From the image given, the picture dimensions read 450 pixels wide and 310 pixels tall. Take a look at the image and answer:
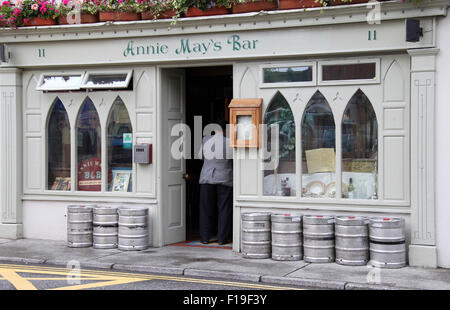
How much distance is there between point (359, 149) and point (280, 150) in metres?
Result: 1.31

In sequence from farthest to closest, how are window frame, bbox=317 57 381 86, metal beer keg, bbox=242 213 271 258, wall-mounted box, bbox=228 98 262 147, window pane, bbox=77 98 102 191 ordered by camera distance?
1. window pane, bbox=77 98 102 191
2. wall-mounted box, bbox=228 98 262 147
3. metal beer keg, bbox=242 213 271 258
4. window frame, bbox=317 57 381 86

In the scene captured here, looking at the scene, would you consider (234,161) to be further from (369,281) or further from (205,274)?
(369,281)

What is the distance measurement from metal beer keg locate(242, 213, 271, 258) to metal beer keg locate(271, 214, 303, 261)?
0.56 feet

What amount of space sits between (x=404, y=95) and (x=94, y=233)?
561cm

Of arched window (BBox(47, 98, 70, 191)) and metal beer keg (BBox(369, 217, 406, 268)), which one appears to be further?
arched window (BBox(47, 98, 70, 191))

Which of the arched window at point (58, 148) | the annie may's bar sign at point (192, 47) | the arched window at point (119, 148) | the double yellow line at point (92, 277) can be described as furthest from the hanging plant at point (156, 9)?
the double yellow line at point (92, 277)

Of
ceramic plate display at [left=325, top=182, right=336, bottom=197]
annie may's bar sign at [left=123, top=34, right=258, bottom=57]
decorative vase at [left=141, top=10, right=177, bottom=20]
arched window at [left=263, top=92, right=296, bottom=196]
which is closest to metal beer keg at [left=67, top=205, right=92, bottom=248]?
annie may's bar sign at [left=123, top=34, right=258, bottom=57]

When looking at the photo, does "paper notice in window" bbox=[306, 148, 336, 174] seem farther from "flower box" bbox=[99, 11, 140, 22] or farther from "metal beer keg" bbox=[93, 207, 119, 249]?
"flower box" bbox=[99, 11, 140, 22]

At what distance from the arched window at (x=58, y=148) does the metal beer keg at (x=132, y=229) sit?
177 cm

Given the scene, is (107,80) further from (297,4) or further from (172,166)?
(297,4)

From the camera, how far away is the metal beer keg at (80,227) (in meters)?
11.3

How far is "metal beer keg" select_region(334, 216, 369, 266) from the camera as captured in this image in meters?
9.63

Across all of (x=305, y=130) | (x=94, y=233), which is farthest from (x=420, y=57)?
(x=94, y=233)

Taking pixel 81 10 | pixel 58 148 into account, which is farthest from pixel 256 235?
pixel 81 10
